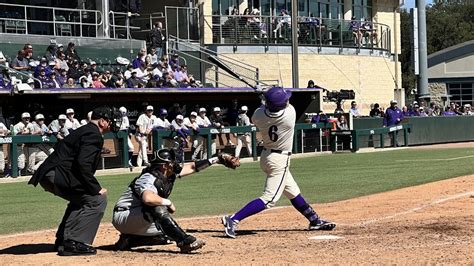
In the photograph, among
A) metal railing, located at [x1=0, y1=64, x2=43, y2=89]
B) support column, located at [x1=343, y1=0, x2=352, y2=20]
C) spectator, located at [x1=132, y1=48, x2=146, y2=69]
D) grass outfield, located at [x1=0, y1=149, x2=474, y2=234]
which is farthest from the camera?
support column, located at [x1=343, y1=0, x2=352, y2=20]

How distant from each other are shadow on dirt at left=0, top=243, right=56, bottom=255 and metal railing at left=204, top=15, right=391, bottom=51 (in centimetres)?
2703

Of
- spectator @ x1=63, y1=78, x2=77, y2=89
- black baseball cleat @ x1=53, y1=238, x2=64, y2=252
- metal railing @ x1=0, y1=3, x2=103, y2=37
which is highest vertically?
metal railing @ x1=0, y1=3, x2=103, y2=37

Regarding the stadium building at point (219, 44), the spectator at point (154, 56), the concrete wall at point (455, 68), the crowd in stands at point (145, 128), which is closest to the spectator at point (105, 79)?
the stadium building at point (219, 44)

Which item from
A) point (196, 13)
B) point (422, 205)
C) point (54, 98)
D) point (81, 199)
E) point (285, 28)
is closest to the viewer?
point (81, 199)

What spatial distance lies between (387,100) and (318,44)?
8024mm

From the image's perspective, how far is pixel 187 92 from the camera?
27891 millimetres

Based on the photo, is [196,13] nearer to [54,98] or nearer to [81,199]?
[54,98]

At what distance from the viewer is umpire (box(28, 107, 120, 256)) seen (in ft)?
28.5

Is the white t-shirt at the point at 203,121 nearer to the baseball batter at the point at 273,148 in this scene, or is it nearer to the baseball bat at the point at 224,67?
the baseball bat at the point at 224,67

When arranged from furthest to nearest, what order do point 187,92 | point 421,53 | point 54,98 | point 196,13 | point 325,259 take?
point 421,53, point 196,13, point 187,92, point 54,98, point 325,259

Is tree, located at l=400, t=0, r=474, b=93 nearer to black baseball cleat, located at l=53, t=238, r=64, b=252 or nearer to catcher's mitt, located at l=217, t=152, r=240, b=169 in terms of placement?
catcher's mitt, located at l=217, t=152, r=240, b=169

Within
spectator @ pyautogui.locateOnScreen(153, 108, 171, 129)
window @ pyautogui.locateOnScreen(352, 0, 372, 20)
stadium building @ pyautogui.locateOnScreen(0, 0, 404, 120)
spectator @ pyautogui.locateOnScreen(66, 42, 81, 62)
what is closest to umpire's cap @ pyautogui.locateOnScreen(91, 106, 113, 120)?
stadium building @ pyautogui.locateOnScreen(0, 0, 404, 120)

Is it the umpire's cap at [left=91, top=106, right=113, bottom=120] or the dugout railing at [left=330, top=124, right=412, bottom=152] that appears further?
the dugout railing at [left=330, top=124, right=412, bottom=152]

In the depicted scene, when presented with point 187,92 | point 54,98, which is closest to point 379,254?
point 54,98
